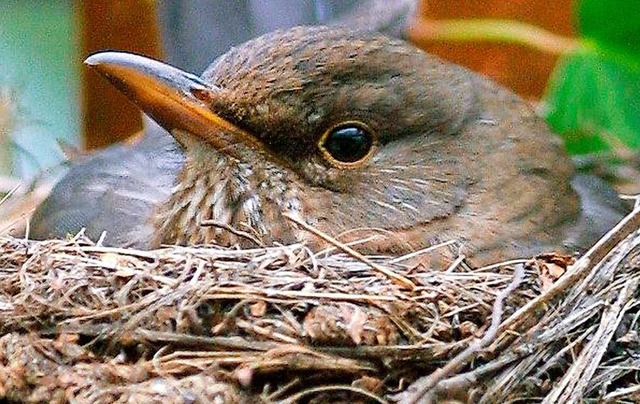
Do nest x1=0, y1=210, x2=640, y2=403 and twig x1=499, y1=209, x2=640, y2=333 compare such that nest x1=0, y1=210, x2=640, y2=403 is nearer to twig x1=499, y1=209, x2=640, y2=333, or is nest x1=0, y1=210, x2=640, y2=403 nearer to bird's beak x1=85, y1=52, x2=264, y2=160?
twig x1=499, y1=209, x2=640, y2=333

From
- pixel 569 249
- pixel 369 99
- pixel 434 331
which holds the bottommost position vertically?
pixel 569 249

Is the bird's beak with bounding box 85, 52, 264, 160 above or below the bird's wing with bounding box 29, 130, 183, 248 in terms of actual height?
above

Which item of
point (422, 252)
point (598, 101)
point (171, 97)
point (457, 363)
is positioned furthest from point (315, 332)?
point (598, 101)

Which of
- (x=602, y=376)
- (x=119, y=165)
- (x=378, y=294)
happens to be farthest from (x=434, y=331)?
(x=119, y=165)

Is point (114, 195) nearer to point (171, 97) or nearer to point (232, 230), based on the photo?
point (171, 97)

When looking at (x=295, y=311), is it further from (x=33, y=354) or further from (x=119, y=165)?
(x=119, y=165)

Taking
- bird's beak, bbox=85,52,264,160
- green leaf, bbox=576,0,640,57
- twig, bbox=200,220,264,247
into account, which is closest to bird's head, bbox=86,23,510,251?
bird's beak, bbox=85,52,264,160

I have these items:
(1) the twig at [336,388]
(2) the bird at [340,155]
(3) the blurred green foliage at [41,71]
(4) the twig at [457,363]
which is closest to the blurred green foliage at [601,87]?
(2) the bird at [340,155]
